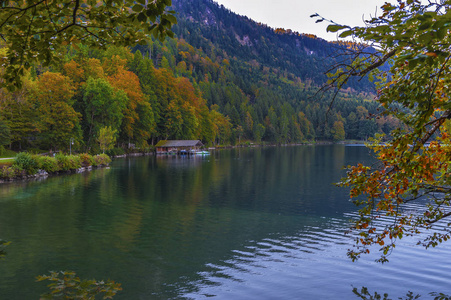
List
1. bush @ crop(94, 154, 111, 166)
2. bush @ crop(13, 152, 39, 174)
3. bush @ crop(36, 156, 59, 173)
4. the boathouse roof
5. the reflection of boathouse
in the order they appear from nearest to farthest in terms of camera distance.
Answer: bush @ crop(13, 152, 39, 174)
bush @ crop(36, 156, 59, 173)
bush @ crop(94, 154, 111, 166)
the boathouse roof
the reflection of boathouse

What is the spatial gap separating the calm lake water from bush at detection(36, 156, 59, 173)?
11967mm

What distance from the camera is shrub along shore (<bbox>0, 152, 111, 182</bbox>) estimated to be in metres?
38.5

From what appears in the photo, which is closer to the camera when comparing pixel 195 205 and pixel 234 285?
pixel 234 285

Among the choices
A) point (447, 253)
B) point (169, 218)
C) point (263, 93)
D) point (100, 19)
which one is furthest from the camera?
point (263, 93)

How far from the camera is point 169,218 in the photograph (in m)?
23.7

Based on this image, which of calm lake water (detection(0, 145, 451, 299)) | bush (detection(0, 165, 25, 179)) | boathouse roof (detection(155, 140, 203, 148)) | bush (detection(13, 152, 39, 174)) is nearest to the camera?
calm lake water (detection(0, 145, 451, 299))

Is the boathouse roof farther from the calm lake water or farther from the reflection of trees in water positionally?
the calm lake water

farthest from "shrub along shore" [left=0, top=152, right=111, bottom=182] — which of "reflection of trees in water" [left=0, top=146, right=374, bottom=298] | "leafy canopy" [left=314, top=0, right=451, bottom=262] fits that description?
"leafy canopy" [left=314, top=0, right=451, bottom=262]

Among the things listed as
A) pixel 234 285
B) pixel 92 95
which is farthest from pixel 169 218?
pixel 92 95

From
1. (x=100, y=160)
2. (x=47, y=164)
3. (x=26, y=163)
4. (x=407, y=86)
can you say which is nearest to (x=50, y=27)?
(x=407, y=86)

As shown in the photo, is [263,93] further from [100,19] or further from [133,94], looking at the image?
[100,19]

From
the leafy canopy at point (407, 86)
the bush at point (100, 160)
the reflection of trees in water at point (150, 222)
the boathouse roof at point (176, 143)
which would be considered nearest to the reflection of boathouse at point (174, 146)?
the boathouse roof at point (176, 143)

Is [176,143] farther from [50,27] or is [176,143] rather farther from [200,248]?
[50,27]

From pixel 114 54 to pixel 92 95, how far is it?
28339 mm
